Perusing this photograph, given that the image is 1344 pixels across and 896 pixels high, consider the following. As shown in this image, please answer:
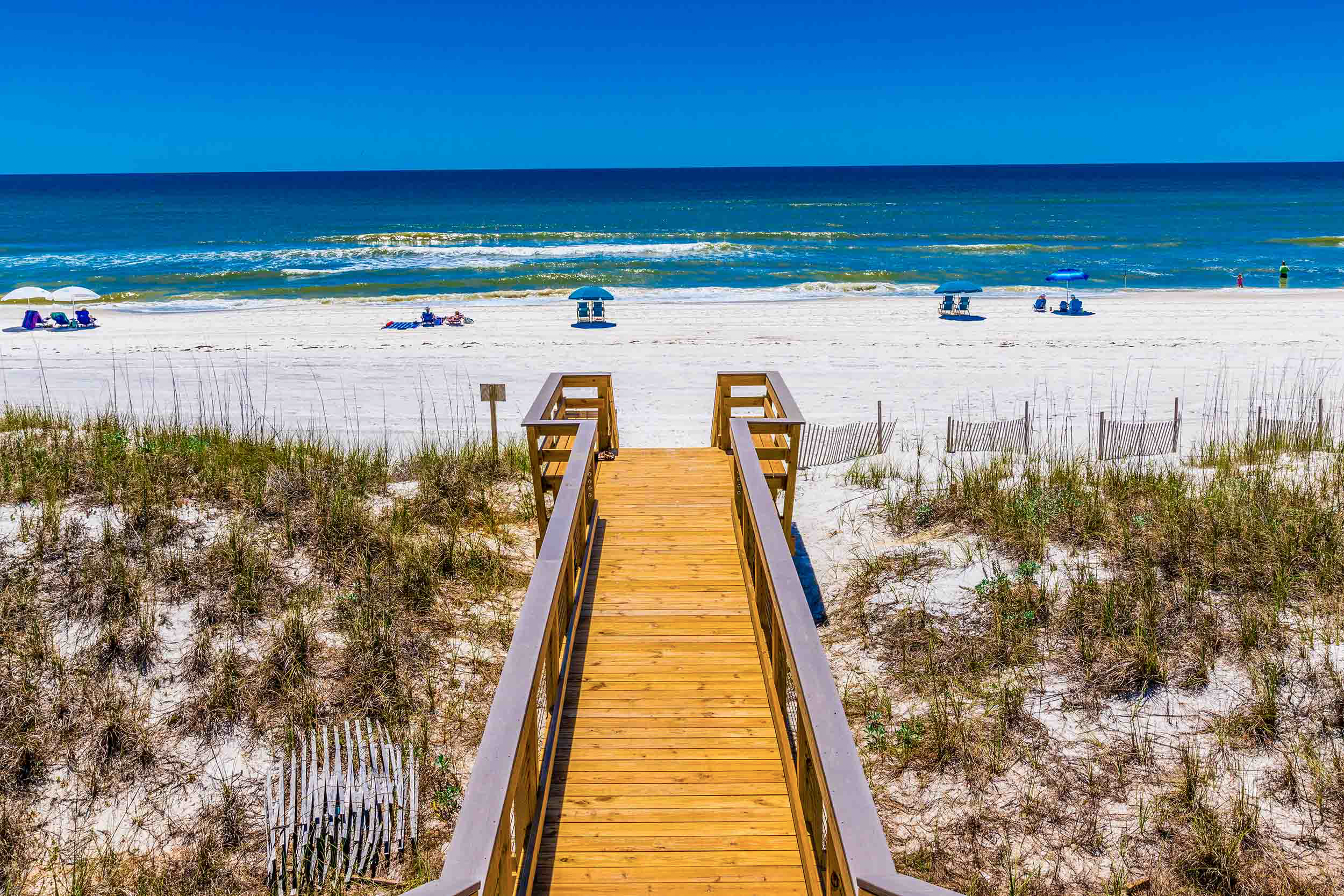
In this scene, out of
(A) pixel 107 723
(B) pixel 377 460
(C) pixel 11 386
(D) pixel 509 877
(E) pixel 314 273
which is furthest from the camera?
(E) pixel 314 273

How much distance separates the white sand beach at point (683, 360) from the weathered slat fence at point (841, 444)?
1.98 meters

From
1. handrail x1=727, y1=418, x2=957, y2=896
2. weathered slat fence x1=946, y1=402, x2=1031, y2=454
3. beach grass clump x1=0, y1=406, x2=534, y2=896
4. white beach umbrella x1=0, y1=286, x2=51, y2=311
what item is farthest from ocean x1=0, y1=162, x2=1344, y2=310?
handrail x1=727, y1=418, x2=957, y2=896

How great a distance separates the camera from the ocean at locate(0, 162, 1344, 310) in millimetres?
40250

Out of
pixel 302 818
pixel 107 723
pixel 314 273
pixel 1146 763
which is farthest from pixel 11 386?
pixel 314 273

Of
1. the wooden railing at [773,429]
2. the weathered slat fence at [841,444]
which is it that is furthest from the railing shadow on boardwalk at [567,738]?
the weathered slat fence at [841,444]

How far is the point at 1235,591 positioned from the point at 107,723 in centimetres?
825

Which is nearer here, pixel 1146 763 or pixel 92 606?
pixel 1146 763

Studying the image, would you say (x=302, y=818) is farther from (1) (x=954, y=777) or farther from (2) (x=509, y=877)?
(1) (x=954, y=777)

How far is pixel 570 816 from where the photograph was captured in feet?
14.0

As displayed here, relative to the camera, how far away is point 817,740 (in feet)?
11.2

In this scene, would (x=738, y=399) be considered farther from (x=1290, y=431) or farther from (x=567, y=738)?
(x=1290, y=431)

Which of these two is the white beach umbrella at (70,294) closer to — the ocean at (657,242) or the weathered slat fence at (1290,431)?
the ocean at (657,242)

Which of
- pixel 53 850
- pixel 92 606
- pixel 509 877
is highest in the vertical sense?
pixel 509 877

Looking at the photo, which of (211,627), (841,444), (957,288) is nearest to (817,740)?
(211,627)
